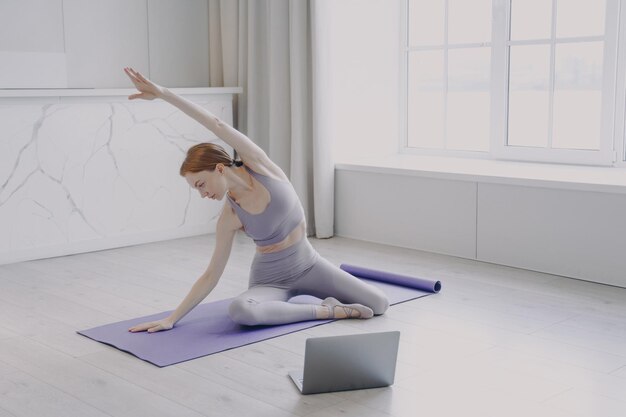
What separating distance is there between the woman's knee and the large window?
2.20 meters

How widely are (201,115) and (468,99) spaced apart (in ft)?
7.98

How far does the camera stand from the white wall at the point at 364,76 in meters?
4.95

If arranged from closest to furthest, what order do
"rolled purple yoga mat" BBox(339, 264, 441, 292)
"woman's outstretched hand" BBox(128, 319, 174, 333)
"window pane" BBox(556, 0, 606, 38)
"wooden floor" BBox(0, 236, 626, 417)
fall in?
1. "wooden floor" BBox(0, 236, 626, 417)
2. "woman's outstretched hand" BBox(128, 319, 174, 333)
3. "rolled purple yoga mat" BBox(339, 264, 441, 292)
4. "window pane" BBox(556, 0, 606, 38)

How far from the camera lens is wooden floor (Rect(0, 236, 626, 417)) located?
2402 mm

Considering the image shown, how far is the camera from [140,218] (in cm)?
482

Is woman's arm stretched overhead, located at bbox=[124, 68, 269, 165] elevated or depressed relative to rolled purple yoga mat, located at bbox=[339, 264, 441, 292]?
elevated

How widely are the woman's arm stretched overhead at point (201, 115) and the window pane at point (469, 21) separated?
87.0 inches

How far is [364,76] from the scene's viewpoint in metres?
5.12

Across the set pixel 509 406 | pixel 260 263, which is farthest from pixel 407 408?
pixel 260 263

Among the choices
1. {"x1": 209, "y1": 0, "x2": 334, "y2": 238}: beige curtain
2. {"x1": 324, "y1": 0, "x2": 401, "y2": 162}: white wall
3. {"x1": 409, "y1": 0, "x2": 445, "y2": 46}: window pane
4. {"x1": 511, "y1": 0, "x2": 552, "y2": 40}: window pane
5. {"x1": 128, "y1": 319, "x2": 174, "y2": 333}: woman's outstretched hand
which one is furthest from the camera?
{"x1": 409, "y1": 0, "x2": 445, "y2": 46}: window pane

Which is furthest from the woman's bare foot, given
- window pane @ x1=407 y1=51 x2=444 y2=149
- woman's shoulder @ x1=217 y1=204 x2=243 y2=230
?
window pane @ x1=407 y1=51 x2=444 y2=149

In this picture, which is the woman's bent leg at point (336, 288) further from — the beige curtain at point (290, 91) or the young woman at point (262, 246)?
the beige curtain at point (290, 91)

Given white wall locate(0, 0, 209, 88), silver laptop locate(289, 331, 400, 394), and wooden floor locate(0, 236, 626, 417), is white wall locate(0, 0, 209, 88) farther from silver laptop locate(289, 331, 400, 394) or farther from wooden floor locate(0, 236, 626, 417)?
silver laptop locate(289, 331, 400, 394)

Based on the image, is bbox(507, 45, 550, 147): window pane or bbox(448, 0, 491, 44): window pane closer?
bbox(507, 45, 550, 147): window pane
